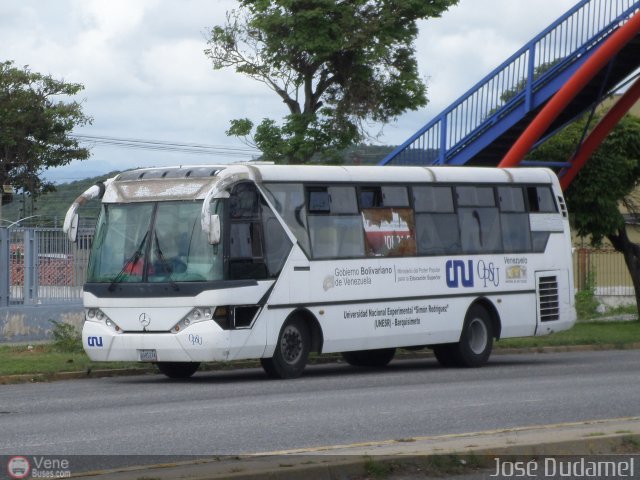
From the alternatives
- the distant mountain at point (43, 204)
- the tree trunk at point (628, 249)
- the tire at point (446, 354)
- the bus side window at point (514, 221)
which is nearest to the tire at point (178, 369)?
the tire at point (446, 354)

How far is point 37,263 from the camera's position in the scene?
26906mm

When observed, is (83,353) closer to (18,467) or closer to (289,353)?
(289,353)

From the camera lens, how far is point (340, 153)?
1233 inches

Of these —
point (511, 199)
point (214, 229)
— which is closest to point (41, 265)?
point (511, 199)

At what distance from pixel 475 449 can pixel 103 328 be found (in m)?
9.80

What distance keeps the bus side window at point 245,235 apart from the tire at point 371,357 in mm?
4534

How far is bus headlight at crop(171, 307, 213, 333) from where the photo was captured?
18281 mm

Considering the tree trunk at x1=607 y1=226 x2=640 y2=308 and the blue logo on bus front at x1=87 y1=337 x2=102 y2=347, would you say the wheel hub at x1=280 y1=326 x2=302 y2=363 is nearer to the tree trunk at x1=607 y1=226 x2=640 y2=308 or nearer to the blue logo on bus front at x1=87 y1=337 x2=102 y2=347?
the blue logo on bus front at x1=87 y1=337 x2=102 y2=347

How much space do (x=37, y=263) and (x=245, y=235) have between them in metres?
9.27

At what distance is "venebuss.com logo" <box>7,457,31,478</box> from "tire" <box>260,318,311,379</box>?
895cm

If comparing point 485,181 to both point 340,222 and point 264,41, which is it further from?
point 264,41

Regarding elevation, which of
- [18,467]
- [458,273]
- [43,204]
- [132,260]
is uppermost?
[43,204]

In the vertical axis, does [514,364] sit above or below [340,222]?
below

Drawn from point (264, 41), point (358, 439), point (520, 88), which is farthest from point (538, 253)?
point (358, 439)
